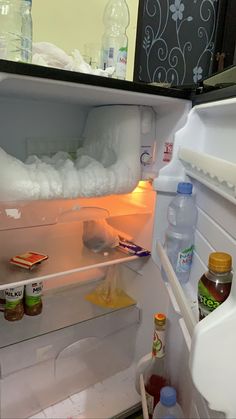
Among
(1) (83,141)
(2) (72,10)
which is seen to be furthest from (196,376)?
(2) (72,10)

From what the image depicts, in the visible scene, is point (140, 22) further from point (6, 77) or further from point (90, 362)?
point (90, 362)

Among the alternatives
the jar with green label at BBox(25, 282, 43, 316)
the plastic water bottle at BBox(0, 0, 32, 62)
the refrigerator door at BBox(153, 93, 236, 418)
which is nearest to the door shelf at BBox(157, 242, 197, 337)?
the refrigerator door at BBox(153, 93, 236, 418)

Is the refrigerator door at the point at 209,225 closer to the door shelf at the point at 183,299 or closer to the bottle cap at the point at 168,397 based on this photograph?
the door shelf at the point at 183,299

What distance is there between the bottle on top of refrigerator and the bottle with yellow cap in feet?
1.51

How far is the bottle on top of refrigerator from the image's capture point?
3.18 feet

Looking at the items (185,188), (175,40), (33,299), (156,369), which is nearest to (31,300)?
(33,299)

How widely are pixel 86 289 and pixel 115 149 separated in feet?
2.38

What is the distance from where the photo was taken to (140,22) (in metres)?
1.24

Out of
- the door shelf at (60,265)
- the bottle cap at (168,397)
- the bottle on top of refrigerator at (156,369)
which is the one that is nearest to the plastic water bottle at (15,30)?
the door shelf at (60,265)

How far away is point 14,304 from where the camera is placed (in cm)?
115

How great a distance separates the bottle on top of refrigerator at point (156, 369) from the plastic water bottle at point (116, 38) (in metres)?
0.80

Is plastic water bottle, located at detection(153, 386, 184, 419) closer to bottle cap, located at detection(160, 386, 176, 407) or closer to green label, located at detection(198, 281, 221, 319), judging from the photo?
bottle cap, located at detection(160, 386, 176, 407)

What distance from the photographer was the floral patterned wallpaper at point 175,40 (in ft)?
4.04

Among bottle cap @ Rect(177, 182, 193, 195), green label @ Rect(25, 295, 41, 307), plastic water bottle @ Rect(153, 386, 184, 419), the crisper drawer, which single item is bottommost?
the crisper drawer
